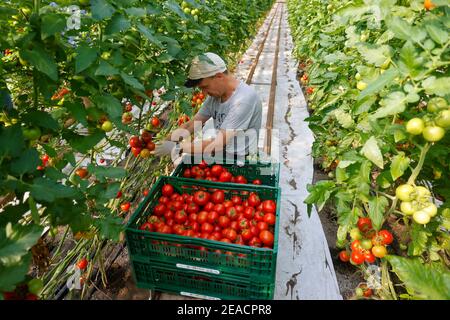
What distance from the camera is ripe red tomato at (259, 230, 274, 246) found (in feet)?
5.77

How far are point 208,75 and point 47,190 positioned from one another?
5.02ft

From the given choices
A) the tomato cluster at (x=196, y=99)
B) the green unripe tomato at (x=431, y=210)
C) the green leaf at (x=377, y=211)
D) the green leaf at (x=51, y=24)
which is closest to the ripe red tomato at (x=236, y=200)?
the green leaf at (x=377, y=211)

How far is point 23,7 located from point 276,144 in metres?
2.88

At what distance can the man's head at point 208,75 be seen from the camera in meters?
2.27

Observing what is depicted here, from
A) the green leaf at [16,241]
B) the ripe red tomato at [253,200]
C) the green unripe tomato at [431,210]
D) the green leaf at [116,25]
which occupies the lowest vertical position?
the ripe red tomato at [253,200]

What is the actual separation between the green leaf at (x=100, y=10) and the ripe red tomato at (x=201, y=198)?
1.28m

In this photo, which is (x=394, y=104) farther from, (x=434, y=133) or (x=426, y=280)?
(x=426, y=280)

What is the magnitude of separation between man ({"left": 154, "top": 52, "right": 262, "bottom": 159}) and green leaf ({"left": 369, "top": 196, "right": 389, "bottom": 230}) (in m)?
1.22

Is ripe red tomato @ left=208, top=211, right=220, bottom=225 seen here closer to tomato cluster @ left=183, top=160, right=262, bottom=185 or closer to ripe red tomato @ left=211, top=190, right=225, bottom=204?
ripe red tomato @ left=211, top=190, right=225, bottom=204

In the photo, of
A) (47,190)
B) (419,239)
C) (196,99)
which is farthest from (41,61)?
(196,99)

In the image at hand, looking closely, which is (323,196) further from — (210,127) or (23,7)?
(23,7)

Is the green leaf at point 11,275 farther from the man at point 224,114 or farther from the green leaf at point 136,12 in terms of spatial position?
the man at point 224,114

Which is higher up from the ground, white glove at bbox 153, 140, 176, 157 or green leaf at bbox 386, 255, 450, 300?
green leaf at bbox 386, 255, 450, 300

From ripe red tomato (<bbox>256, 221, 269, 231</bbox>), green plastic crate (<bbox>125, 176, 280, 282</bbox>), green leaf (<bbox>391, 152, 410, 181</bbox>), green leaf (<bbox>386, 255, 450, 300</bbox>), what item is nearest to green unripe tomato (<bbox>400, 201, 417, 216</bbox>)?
green leaf (<bbox>391, 152, 410, 181</bbox>)
